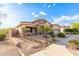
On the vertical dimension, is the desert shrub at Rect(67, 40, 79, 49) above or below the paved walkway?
above

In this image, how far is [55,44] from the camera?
10.6 ft

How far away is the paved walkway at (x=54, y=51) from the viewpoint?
319cm

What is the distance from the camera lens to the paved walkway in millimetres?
3189

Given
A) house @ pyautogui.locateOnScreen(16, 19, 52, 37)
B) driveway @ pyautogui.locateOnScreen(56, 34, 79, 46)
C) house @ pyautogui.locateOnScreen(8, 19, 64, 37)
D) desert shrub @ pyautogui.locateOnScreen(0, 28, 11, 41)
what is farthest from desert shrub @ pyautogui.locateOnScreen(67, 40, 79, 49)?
desert shrub @ pyautogui.locateOnScreen(0, 28, 11, 41)

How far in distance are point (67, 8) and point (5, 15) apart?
0.92 metres

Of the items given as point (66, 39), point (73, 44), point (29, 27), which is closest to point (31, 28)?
point (29, 27)

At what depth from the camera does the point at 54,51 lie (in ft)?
10.5

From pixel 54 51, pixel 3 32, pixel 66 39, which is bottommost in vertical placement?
pixel 54 51

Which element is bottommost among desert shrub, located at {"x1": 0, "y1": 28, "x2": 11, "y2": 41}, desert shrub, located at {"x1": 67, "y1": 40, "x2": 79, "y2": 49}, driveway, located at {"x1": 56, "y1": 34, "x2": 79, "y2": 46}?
desert shrub, located at {"x1": 67, "y1": 40, "x2": 79, "y2": 49}

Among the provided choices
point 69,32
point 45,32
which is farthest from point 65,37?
point 45,32

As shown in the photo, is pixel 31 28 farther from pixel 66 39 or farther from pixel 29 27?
pixel 66 39

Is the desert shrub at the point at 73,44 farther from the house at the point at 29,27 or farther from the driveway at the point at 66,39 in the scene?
the house at the point at 29,27

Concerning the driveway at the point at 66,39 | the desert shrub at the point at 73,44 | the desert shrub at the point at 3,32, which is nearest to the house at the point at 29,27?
the desert shrub at the point at 3,32

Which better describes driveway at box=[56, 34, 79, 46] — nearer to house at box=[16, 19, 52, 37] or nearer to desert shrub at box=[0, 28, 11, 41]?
house at box=[16, 19, 52, 37]
